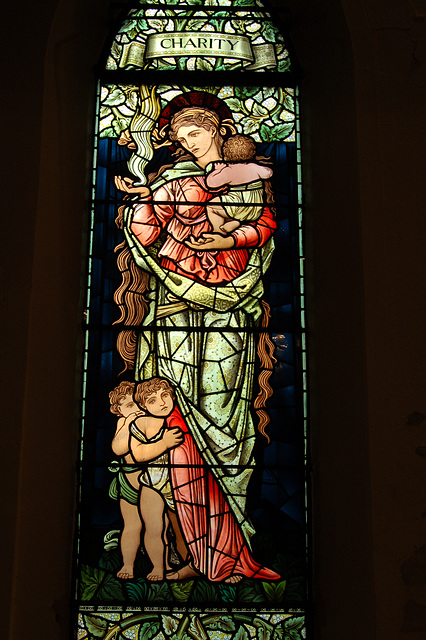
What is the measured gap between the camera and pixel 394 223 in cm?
396

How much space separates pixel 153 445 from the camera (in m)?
4.16

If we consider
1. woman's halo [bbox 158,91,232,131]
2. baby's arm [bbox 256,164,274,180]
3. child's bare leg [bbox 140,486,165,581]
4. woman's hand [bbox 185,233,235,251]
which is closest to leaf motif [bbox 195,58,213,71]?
woman's halo [bbox 158,91,232,131]

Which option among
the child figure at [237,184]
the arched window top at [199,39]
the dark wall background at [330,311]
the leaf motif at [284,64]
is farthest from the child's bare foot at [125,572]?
the leaf motif at [284,64]

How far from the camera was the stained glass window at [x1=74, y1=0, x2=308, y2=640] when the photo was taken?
3.99 metres

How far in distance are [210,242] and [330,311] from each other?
2.41 feet

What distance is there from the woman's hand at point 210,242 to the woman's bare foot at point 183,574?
1.54 m

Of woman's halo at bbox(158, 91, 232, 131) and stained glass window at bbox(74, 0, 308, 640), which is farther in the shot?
woman's halo at bbox(158, 91, 232, 131)

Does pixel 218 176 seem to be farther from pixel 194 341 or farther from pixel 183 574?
pixel 183 574

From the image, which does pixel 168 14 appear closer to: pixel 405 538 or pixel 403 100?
pixel 403 100

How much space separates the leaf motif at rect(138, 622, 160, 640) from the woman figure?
0.75ft

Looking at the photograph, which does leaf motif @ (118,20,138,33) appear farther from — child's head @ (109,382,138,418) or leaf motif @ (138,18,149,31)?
child's head @ (109,382,138,418)

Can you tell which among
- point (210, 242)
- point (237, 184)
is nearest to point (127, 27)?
point (237, 184)

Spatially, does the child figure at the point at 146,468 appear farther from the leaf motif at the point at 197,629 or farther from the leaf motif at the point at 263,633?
the leaf motif at the point at 263,633

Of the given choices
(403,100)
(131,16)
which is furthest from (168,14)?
(403,100)
